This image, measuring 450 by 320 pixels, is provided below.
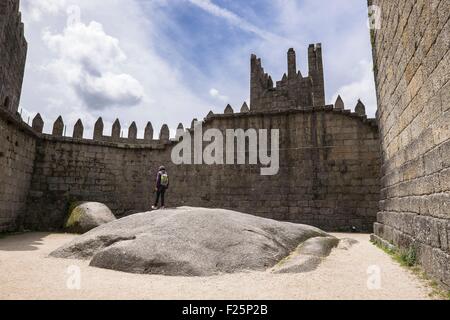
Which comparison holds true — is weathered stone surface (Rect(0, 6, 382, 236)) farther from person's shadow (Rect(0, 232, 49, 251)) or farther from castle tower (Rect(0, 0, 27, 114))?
castle tower (Rect(0, 0, 27, 114))

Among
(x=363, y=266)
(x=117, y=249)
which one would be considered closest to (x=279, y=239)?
(x=363, y=266)

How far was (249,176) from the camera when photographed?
12.3 meters

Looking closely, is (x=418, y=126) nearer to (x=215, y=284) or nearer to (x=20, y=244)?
(x=215, y=284)

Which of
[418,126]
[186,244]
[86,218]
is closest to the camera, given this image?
[418,126]

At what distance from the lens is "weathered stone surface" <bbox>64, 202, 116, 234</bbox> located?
1024cm

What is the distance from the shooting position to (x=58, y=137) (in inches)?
497

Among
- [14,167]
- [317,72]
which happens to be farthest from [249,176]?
[317,72]

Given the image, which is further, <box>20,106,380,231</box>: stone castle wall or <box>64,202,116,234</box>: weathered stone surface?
<box>20,106,380,231</box>: stone castle wall

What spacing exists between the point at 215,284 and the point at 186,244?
1.22 metres

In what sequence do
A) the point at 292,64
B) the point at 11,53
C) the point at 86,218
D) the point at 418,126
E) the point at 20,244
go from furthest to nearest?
the point at 292,64, the point at 11,53, the point at 86,218, the point at 20,244, the point at 418,126

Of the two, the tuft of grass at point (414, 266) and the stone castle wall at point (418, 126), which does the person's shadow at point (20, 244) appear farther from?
the stone castle wall at point (418, 126)

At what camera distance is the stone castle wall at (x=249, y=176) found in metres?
10.9

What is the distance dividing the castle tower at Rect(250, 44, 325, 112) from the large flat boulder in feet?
63.6

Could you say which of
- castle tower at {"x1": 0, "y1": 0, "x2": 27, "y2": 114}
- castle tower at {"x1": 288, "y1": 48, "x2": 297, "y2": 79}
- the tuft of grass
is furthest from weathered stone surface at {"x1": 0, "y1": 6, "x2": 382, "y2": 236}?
castle tower at {"x1": 288, "y1": 48, "x2": 297, "y2": 79}
